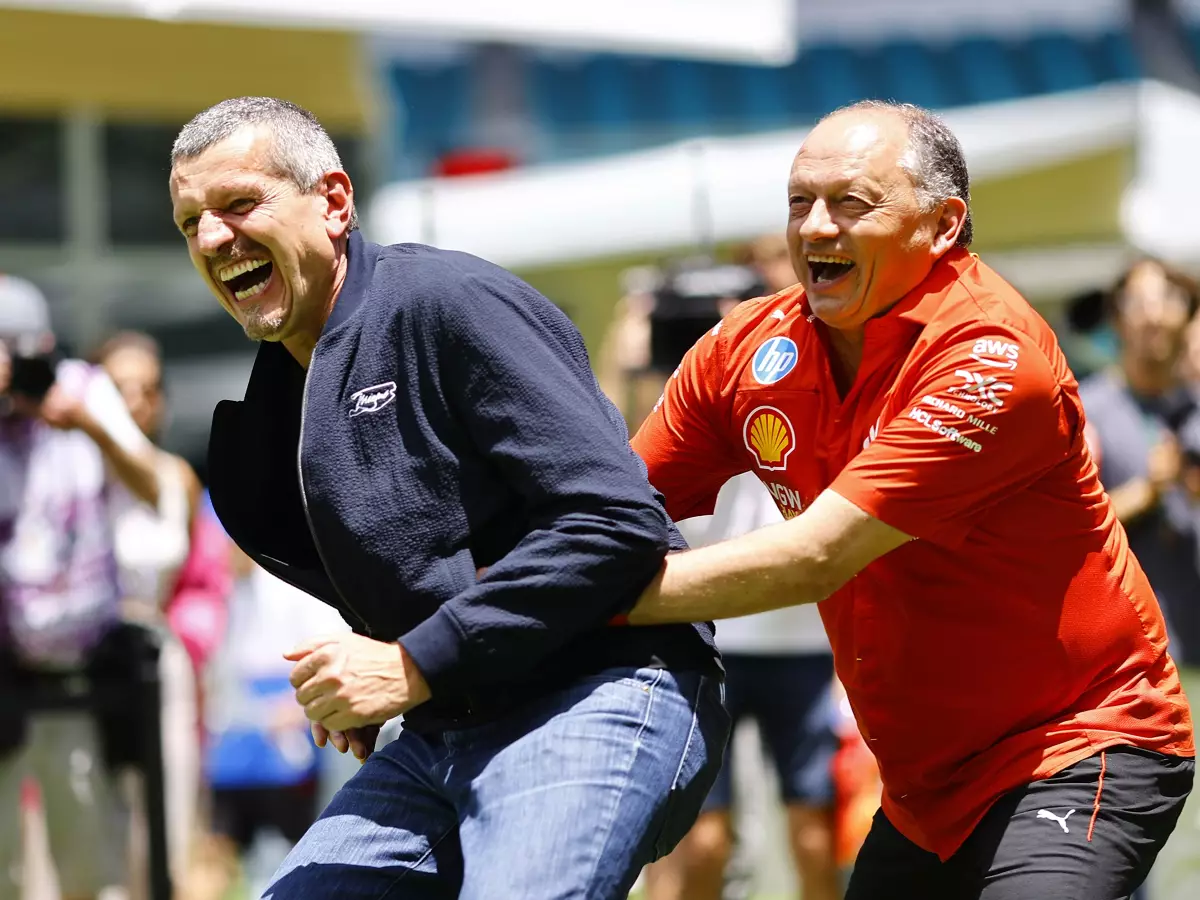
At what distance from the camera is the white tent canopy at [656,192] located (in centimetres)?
872

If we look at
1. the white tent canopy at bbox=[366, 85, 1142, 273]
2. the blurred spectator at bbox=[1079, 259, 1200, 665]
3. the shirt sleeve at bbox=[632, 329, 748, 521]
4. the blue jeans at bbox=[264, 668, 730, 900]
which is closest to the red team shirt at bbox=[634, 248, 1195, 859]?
the shirt sleeve at bbox=[632, 329, 748, 521]

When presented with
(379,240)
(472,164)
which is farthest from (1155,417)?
(472,164)

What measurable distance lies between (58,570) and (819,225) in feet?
11.2

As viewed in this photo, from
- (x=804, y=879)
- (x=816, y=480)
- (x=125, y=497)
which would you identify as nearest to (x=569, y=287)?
(x=125, y=497)

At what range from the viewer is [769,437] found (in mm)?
3260

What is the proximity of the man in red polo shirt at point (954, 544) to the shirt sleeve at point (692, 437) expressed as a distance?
0.35 ft

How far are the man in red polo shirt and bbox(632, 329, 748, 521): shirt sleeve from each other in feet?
0.35

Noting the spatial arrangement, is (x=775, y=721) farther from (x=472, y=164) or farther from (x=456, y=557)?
(x=472, y=164)

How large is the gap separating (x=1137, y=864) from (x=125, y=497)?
3.85 metres

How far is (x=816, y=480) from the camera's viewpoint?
320cm

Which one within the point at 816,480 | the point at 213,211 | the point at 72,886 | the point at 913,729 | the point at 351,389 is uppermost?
the point at 213,211

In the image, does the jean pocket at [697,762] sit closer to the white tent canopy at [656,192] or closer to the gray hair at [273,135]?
the gray hair at [273,135]

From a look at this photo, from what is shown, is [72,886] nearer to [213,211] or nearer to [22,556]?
[22,556]

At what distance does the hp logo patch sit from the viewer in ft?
10.6
